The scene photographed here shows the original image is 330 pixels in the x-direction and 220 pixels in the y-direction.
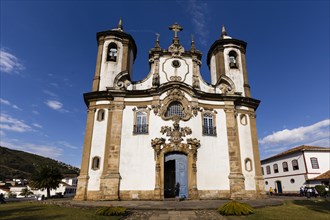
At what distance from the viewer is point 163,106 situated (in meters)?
16.8

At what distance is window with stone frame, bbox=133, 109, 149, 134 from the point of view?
53.4ft

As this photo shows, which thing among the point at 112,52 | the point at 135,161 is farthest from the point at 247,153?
the point at 112,52

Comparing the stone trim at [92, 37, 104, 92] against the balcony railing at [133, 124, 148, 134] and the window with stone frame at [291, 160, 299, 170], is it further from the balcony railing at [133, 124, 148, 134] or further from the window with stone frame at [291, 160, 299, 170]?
the window with stone frame at [291, 160, 299, 170]

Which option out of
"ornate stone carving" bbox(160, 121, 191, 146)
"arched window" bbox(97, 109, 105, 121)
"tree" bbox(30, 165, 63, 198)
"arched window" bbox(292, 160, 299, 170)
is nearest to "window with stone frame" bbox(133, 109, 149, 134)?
"ornate stone carving" bbox(160, 121, 191, 146)

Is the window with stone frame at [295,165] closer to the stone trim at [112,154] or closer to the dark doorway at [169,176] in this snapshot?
the dark doorway at [169,176]

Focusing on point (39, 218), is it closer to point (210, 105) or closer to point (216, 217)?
point (216, 217)

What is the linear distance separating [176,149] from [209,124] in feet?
11.2

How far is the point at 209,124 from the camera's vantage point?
17047 mm

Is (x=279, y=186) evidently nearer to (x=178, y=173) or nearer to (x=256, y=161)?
(x=256, y=161)

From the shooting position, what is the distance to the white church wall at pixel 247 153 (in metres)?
16.4

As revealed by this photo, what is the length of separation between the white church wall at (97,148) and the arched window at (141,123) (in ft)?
7.81

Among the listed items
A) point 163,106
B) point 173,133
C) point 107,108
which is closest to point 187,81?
point 163,106

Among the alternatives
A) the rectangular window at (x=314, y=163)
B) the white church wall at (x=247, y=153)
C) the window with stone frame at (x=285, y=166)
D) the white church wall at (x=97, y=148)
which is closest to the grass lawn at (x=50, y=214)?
the white church wall at (x=97, y=148)

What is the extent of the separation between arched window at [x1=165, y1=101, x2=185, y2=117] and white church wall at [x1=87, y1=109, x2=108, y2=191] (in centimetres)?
484
